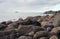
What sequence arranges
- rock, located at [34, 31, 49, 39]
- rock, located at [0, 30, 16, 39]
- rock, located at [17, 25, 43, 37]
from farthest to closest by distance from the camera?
1. rock, located at [17, 25, 43, 37]
2. rock, located at [0, 30, 16, 39]
3. rock, located at [34, 31, 49, 39]

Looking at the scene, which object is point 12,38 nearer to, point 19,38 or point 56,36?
point 19,38

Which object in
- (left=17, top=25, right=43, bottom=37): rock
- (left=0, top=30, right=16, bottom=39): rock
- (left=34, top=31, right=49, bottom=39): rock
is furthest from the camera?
(left=17, top=25, right=43, bottom=37): rock

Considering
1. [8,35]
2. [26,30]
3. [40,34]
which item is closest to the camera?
[40,34]

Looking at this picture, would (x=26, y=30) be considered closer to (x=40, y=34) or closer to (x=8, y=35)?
(x=8, y=35)

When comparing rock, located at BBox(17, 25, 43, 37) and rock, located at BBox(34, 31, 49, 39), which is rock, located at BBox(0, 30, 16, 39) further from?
rock, located at BBox(34, 31, 49, 39)

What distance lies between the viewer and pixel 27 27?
10578 millimetres

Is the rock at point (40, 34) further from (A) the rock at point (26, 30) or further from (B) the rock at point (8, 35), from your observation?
(B) the rock at point (8, 35)

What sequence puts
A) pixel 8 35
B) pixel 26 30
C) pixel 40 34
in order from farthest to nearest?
1. pixel 26 30
2. pixel 8 35
3. pixel 40 34

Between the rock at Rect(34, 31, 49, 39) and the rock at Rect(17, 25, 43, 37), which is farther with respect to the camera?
the rock at Rect(17, 25, 43, 37)

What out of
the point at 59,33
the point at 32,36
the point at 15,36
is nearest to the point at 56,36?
the point at 59,33

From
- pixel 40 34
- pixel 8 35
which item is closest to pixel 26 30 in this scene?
pixel 8 35

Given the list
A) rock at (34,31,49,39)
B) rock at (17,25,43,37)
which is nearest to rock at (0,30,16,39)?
rock at (17,25,43,37)

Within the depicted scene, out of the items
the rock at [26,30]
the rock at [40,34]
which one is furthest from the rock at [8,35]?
the rock at [40,34]

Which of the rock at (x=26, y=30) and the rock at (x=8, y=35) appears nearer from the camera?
the rock at (x=8, y=35)
